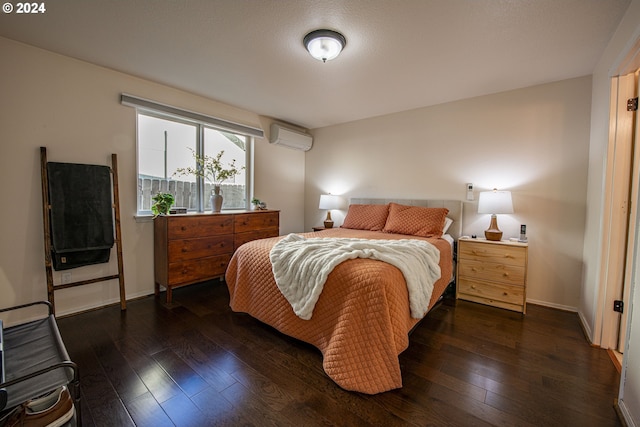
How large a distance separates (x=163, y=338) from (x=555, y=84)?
4408 millimetres

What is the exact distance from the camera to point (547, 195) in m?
2.81

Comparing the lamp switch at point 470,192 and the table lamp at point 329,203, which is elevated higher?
the lamp switch at point 470,192

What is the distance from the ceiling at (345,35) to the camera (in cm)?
176

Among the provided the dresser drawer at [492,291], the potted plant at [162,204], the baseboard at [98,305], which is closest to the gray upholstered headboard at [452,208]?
the dresser drawer at [492,291]

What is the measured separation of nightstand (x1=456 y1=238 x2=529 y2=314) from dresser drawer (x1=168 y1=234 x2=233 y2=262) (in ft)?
8.99

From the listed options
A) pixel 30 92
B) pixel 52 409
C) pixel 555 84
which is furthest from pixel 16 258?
pixel 555 84

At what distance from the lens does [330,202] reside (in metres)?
4.30

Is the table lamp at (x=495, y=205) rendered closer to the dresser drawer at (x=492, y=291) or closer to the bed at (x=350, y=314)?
the dresser drawer at (x=492, y=291)

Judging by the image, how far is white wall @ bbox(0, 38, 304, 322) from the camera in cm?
220

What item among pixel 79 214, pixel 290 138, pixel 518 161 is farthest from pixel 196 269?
pixel 518 161

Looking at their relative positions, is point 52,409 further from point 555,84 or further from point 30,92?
point 555,84

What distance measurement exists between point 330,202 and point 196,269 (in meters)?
2.20

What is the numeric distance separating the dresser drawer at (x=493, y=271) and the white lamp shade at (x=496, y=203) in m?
0.55

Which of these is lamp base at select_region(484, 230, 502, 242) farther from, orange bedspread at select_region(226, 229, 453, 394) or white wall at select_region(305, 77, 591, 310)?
orange bedspread at select_region(226, 229, 453, 394)
